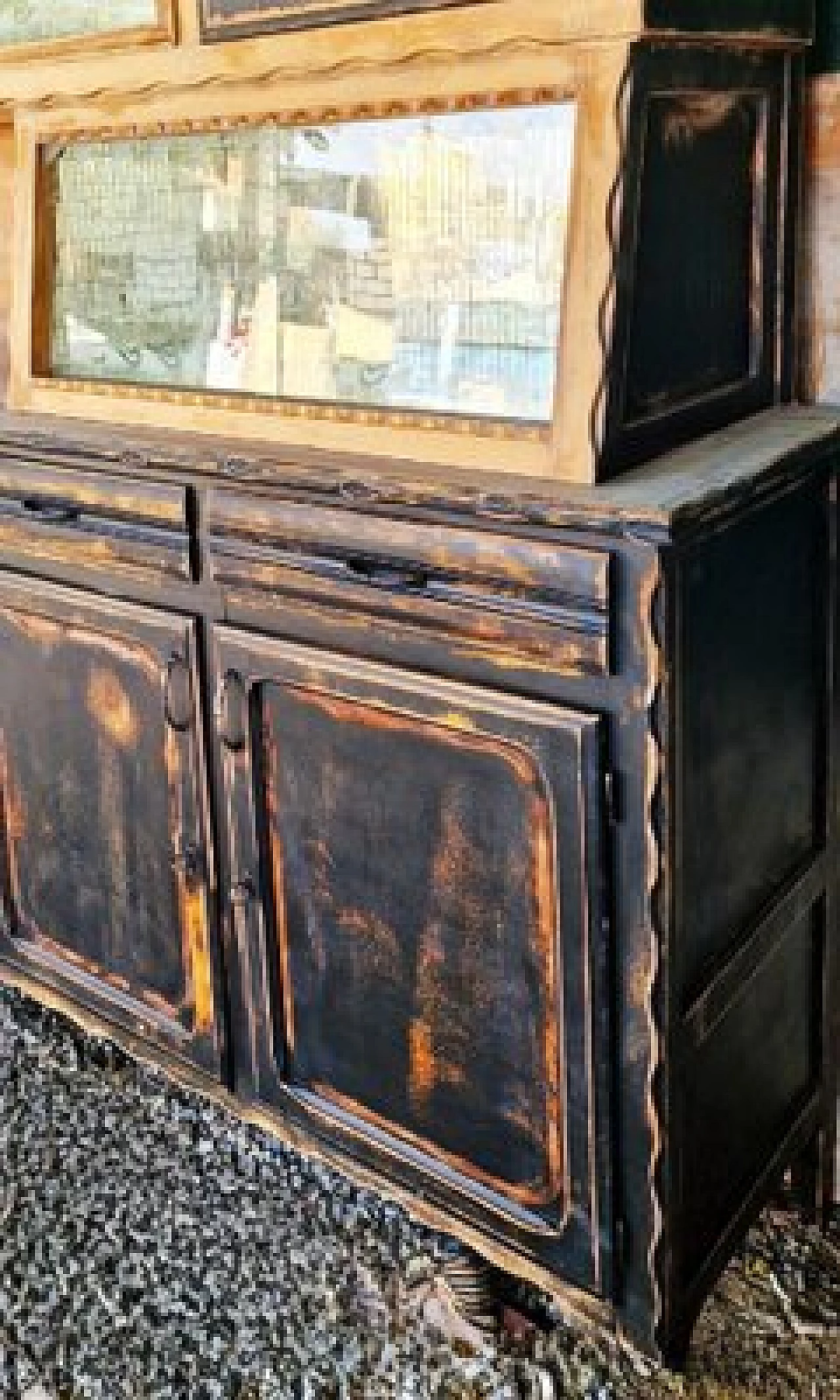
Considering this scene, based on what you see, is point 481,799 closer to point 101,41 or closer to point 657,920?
point 657,920

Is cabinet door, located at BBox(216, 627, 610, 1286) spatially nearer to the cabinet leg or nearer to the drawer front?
the drawer front

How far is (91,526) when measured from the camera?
1.88 m

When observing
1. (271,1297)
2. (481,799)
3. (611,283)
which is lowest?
(271,1297)

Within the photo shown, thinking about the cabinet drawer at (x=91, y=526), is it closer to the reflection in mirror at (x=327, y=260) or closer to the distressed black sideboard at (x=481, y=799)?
the distressed black sideboard at (x=481, y=799)

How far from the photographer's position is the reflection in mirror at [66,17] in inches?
69.8

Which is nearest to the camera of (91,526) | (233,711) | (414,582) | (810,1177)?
(414,582)

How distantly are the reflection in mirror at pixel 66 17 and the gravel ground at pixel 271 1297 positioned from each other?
1534 millimetres

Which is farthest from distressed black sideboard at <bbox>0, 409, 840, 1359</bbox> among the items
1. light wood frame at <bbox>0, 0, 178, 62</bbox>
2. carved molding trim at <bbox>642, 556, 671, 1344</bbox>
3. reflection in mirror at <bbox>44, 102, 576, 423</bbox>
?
light wood frame at <bbox>0, 0, 178, 62</bbox>

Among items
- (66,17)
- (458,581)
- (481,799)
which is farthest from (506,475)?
(66,17)

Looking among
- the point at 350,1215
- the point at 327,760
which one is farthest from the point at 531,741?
the point at 350,1215

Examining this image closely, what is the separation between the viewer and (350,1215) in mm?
2025

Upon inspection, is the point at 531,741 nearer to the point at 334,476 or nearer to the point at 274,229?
the point at 334,476

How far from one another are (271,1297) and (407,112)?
4.71ft

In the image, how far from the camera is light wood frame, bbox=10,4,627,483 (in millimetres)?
1399
